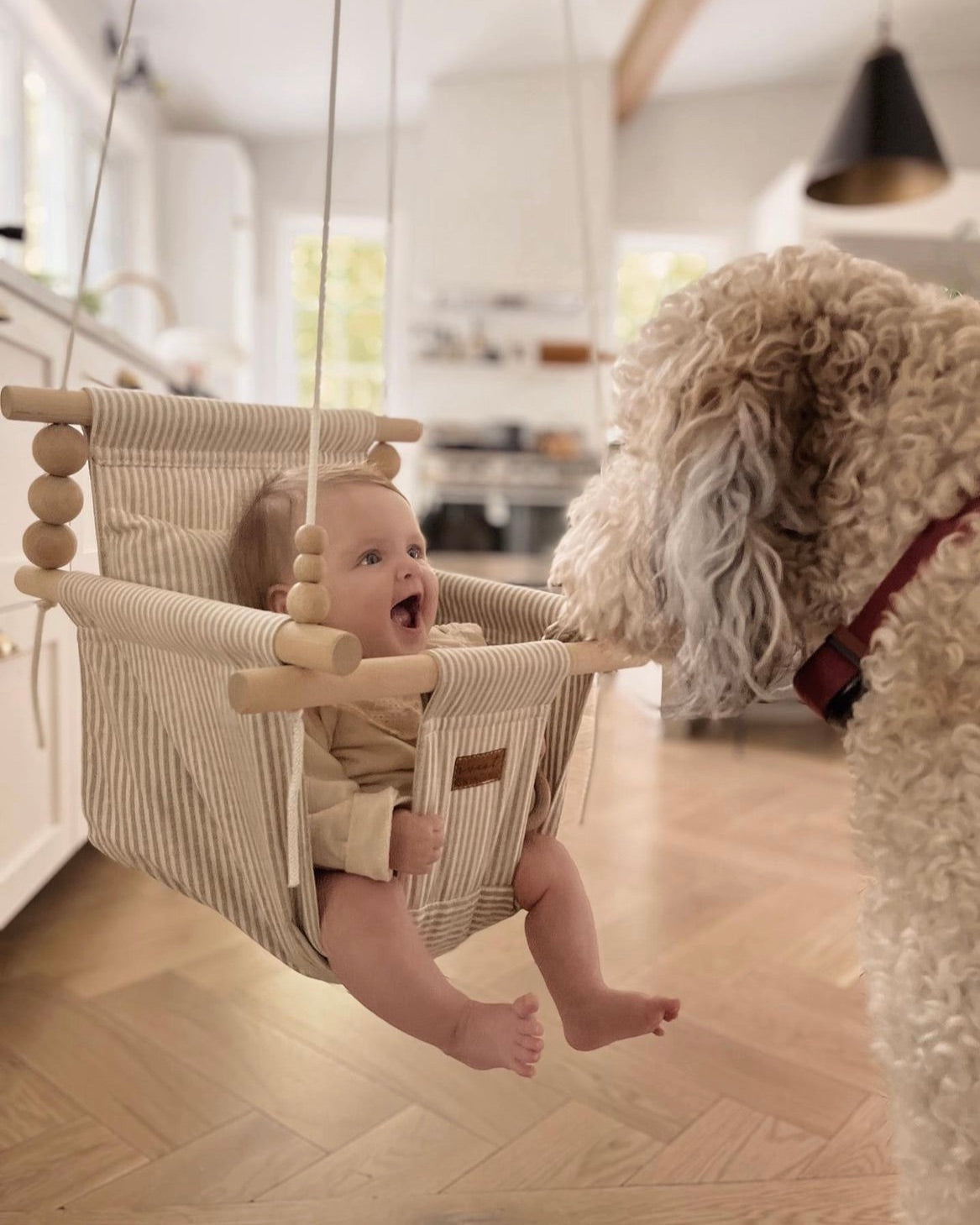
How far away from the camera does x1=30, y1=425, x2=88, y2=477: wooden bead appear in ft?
3.89

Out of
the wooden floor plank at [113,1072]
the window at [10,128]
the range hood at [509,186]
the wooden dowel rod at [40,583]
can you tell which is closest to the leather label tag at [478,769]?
the wooden dowel rod at [40,583]

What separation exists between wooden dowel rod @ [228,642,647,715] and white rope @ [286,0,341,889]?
6 centimetres

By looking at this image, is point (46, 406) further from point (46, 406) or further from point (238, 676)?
point (238, 676)

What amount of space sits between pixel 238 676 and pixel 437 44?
4.66 metres

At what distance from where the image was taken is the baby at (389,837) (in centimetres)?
98

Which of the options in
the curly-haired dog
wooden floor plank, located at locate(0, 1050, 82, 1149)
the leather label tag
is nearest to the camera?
the curly-haired dog

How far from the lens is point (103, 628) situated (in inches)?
42.9

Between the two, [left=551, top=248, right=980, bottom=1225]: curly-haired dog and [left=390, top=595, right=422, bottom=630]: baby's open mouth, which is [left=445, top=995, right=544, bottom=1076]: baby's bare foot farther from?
[left=390, top=595, right=422, bottom=630]: baby's open mouth

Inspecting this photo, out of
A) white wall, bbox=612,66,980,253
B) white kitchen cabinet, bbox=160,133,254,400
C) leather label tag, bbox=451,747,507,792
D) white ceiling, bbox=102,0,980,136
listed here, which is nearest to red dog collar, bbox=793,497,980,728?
leather label tag, bbox=451,747,507,792

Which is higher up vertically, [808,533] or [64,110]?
[64,110]

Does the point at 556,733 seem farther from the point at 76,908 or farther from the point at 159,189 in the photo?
the point at 159,189

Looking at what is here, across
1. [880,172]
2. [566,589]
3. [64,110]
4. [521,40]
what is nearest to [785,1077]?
[566,589]

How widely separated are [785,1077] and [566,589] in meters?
0.97

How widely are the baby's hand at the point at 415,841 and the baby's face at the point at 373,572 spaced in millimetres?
193
